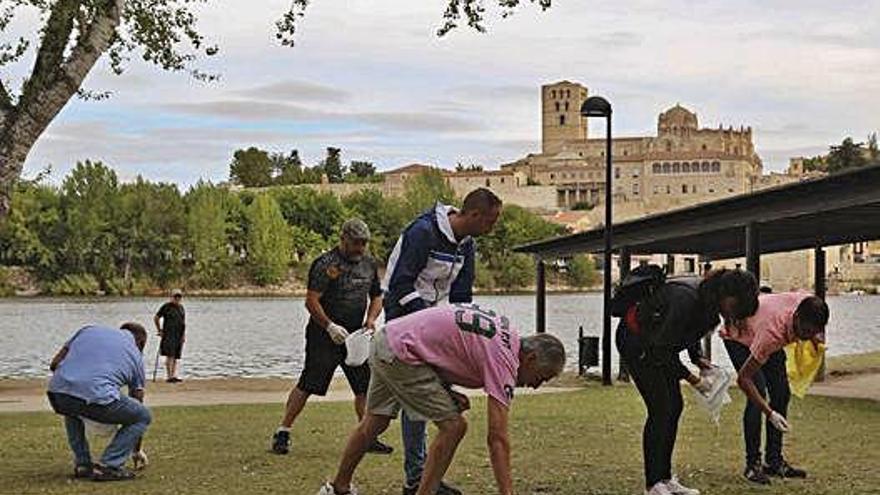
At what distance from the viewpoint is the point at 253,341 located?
45.9 metres

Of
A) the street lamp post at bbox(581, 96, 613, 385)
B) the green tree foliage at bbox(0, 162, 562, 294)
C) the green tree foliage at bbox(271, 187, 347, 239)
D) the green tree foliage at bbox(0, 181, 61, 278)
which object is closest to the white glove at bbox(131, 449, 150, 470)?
the street lamp post at bbox(581, 96, 613, 385)

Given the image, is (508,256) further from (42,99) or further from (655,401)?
(655,401)

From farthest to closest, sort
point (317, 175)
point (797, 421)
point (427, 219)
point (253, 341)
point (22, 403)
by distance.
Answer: point (317, 175)
point (253, 341)
point (22, 403)
point (797, 421)
point (427, 219)

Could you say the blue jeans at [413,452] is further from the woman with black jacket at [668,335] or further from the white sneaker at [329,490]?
the woman with black jacket at [668,335]

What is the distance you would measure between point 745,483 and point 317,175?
7361 inches

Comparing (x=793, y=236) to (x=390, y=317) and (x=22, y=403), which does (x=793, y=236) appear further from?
(x=390, y=317)

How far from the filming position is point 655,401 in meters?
7.66

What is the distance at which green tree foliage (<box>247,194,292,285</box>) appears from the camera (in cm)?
10681

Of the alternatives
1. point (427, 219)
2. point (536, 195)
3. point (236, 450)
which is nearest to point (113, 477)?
point (236, 450)

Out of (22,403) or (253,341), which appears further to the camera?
(253,341)

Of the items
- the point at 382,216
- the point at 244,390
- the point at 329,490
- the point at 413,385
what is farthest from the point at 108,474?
the point at 382,216

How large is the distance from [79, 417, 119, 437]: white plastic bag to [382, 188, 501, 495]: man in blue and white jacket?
2052mm

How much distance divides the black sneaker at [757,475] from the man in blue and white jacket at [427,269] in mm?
1976

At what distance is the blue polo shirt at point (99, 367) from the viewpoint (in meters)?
8.44
